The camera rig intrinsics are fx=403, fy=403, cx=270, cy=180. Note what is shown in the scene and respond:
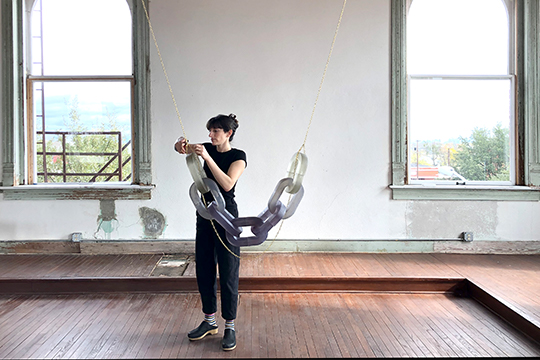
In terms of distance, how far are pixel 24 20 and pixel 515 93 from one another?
5.00m

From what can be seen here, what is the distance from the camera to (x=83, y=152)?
4.16 meters

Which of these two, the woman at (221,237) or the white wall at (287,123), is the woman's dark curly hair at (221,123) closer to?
the woman at (221,237)

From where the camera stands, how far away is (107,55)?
4070mm

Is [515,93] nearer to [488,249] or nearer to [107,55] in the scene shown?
[488,249]

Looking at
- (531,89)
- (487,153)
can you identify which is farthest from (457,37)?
(487,153)

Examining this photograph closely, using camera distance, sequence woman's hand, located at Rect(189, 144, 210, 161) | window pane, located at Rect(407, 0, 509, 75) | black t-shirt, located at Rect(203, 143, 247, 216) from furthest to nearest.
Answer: window pane, located at Rect(407, 0, 509, 75) < black t-shirt, located at Rect(203, 143, 247, 216) < woman's hand, located at Rect(189, 144, 210, 161)

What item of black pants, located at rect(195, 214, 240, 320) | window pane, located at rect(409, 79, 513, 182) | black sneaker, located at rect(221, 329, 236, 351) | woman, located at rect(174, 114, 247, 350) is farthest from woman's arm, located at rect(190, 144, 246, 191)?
window pane, located at rect(409, 79, 513, 182)

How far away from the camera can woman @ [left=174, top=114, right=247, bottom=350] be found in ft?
7.49

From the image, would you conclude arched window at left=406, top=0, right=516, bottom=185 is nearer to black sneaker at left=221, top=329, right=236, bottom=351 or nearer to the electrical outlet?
black sneaker at left=221, top=329, right=236, bottom=351

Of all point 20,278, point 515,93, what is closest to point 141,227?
point 20,278

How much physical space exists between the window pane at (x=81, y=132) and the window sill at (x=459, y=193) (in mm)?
2818

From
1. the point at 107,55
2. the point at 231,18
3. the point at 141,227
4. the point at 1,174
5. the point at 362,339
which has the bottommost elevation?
the point at 362,339

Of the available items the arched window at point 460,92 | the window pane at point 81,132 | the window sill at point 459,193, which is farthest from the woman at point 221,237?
the arched window at point 460,92

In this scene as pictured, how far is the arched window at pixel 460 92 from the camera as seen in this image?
407 centimetres
